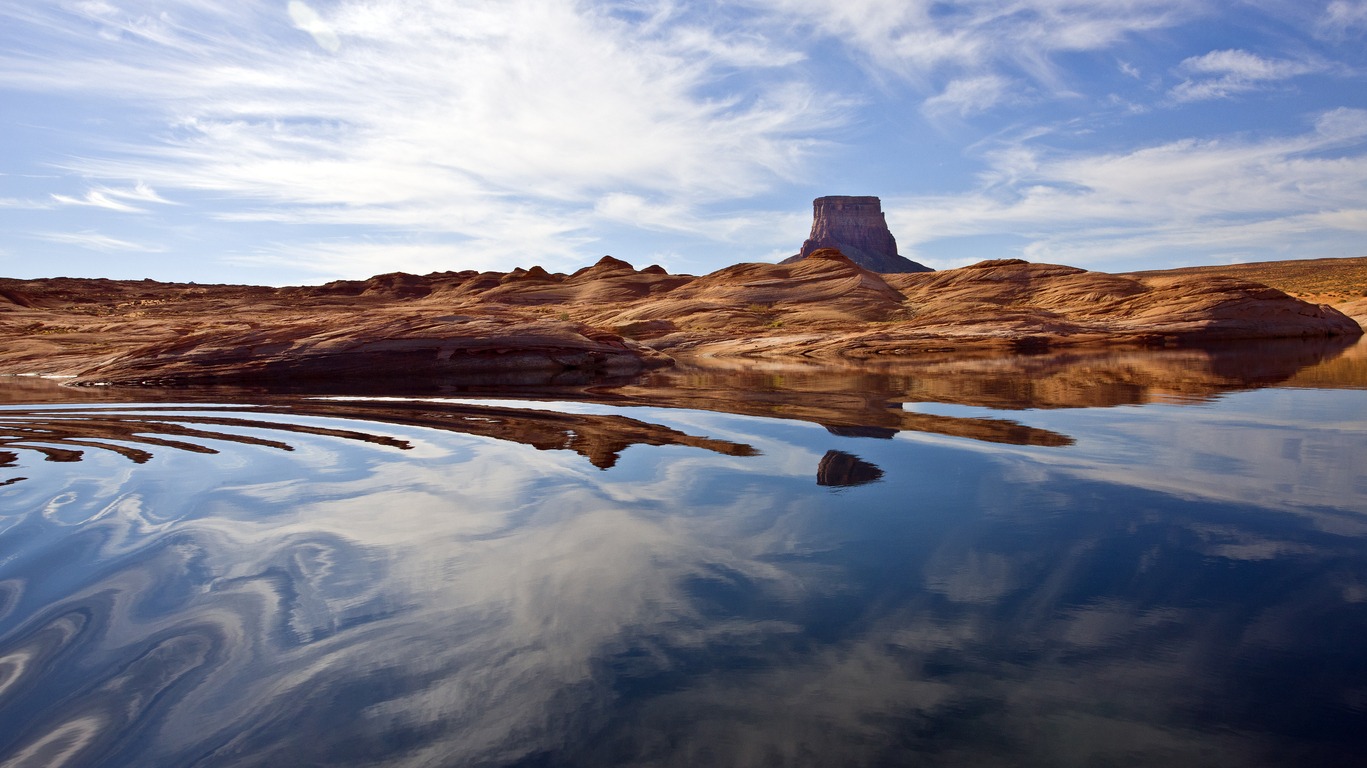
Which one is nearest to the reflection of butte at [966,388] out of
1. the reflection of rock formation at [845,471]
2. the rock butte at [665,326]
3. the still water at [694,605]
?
the reflection of rock formation at [845,471]

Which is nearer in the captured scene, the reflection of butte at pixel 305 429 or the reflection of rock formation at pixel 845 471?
the reflection of rock formation at pixel 845 471

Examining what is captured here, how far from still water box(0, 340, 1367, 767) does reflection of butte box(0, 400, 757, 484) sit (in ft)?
0.92

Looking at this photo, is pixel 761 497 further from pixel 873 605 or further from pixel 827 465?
pixel 873 605

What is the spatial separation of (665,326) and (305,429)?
30.7 m

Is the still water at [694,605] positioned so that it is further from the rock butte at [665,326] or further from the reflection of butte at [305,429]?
the rock butte at [665,326]

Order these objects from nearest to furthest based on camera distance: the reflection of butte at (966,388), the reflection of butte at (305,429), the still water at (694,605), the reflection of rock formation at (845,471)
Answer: the still water at (694,605) → the reflection of rock formation at (845,471) → the reflection of butte at (305,429) → the reflection of butte at (966,388)

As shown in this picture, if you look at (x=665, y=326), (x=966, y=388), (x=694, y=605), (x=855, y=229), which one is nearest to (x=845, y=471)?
(x=694, y=605)

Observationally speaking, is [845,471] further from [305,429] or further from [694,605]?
[305,429]

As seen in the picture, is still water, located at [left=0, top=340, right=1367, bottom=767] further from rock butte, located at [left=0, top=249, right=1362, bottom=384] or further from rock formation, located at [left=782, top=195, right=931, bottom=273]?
rock formation, located at [left=782, top=195, right=931, bottom=273]

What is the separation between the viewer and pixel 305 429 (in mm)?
7445

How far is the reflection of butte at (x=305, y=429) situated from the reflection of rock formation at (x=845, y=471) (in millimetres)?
674

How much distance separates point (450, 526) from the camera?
12.9 feet

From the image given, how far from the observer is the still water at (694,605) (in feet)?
6.81

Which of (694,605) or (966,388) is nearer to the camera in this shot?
(694,605)
